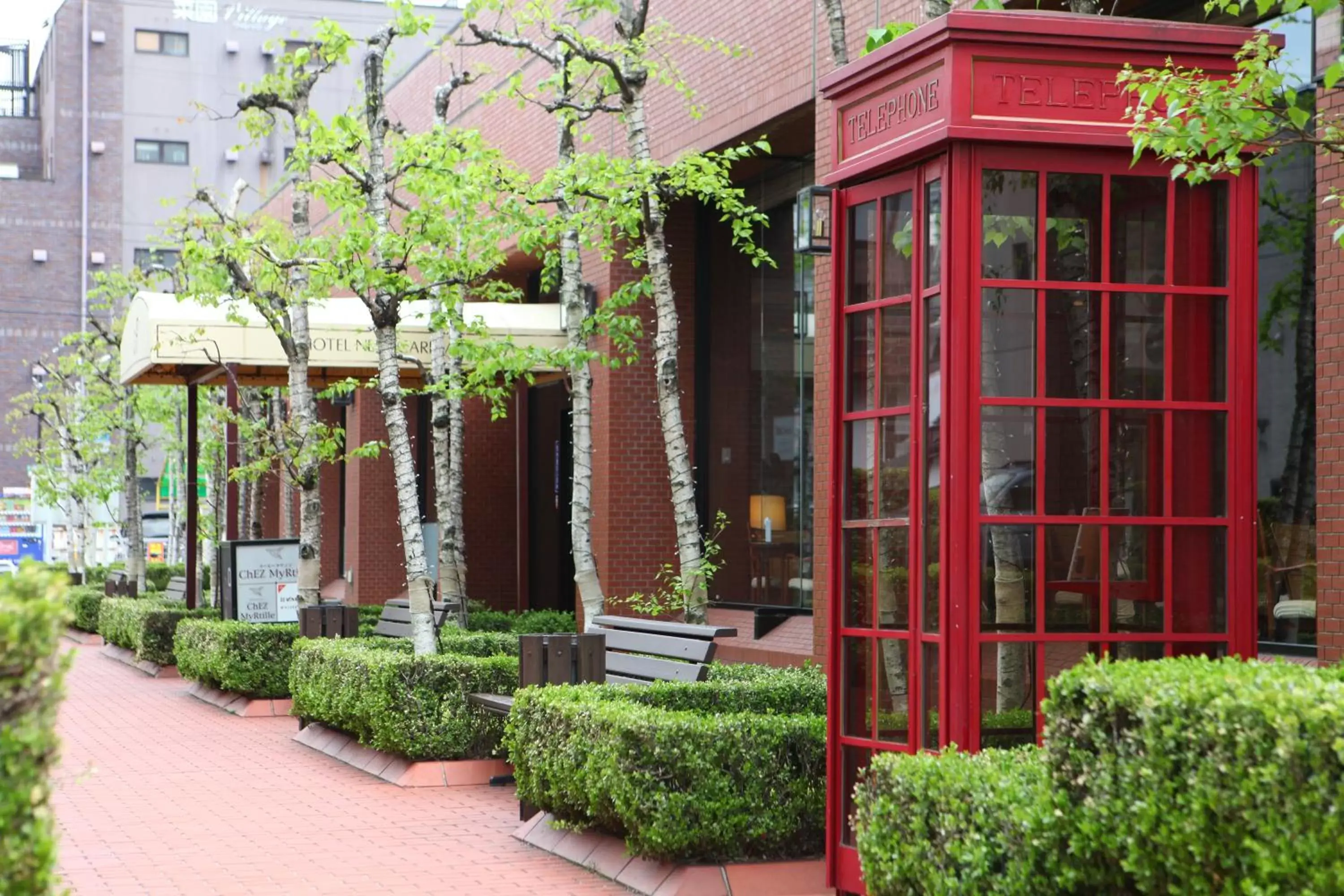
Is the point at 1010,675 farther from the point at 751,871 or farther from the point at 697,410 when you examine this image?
the point at 697,410

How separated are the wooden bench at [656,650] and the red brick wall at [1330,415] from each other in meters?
3.21

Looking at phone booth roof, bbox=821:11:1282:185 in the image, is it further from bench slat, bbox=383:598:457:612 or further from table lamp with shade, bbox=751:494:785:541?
table lamp with shade, bbox=751:494:785:541

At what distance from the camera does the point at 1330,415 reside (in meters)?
9.21

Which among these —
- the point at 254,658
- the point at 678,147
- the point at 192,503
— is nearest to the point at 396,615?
the point at 254,658

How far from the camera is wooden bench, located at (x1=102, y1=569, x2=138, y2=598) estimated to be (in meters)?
28.5

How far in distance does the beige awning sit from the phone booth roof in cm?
1293

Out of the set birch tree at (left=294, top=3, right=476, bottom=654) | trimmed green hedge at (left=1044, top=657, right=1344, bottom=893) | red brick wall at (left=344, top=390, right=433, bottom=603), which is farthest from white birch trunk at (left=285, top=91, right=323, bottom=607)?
trimmed green hedge at (left=1044, top=657, right=1344, bottom=893)

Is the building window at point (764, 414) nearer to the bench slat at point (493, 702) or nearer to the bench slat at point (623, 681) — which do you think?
the bench slat at point (493, 702)

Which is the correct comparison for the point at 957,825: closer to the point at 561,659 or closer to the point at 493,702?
the point at 561,659

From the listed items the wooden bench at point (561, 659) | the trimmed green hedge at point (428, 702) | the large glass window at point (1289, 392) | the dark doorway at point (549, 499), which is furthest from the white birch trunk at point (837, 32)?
the dark doorway at point (549, 499)

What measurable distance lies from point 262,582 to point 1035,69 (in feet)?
48.1

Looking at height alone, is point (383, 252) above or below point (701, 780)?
above

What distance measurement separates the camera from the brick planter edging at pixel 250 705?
679 inches

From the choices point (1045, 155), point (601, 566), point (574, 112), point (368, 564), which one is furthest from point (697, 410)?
point (1045, 155)
